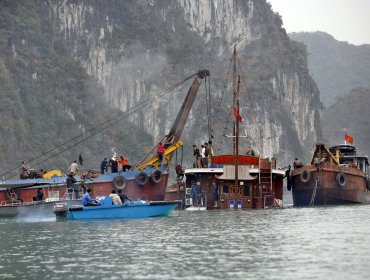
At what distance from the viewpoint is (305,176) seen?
56.3 meters

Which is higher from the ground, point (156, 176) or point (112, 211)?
point (156, 176)

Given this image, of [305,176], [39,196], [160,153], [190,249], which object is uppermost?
[160,153]

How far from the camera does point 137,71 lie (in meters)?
133

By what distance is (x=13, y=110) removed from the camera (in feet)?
346

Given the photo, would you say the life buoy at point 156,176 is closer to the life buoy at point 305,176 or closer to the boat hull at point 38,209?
the boat hull at point 38,209

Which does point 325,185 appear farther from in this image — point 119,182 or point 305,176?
point 119,182

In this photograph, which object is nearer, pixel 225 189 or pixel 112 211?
pixel 112 211

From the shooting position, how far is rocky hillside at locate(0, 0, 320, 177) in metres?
113

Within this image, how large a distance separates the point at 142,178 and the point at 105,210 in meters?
8.82

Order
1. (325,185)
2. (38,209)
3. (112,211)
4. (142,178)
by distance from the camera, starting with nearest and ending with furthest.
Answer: (112,211), (38,209), (142,178), (325,185)

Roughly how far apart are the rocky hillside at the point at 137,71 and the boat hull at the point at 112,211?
1857 inches

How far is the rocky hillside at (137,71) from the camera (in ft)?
370

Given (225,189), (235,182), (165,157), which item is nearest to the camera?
(235,182)

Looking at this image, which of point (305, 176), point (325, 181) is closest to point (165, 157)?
point (305, 176)
